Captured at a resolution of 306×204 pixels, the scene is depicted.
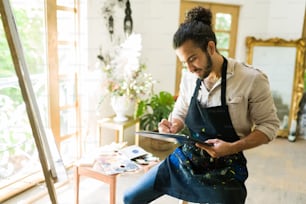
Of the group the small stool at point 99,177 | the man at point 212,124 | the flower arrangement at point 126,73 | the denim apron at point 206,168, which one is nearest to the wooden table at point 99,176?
the small stool at point 99,177

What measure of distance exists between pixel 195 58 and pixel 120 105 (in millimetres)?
1781

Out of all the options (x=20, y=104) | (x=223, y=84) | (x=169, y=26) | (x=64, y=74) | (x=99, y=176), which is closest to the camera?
(x=223, y=84)

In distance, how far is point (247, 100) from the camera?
1400 mm

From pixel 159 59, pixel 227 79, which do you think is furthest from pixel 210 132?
pixel 159 59

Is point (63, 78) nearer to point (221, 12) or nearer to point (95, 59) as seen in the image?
point (95, 59)

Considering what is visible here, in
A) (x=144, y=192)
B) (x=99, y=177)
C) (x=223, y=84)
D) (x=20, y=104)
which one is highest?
(x=223, y=84)

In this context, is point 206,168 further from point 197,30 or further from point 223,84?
point 197,30

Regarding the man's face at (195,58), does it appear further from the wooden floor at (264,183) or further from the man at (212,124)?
the wooden floor at (264,183)

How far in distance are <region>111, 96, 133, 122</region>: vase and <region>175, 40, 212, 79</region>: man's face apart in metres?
1.70

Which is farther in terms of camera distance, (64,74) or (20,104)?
(64,74)

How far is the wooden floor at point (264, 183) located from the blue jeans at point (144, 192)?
0.96 metres

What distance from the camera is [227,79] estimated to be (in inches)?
57.1

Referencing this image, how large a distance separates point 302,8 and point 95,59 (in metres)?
2.93

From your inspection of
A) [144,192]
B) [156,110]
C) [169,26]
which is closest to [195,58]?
[144,192]
